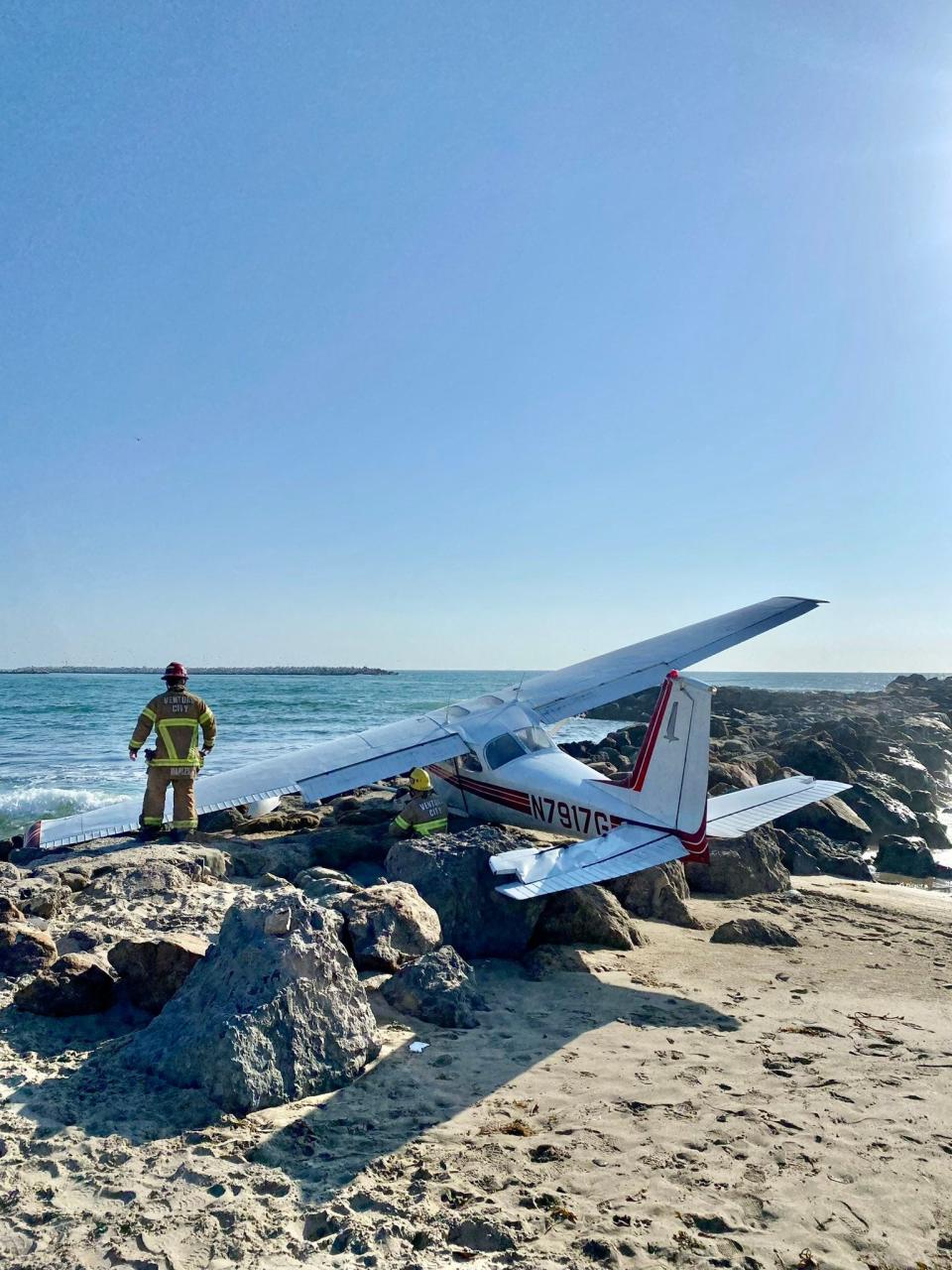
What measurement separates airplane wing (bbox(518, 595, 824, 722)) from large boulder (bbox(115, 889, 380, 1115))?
7462mm

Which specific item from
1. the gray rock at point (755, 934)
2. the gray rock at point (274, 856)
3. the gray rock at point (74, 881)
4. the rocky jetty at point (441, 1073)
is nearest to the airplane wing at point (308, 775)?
the gray rock at point (274, 856)

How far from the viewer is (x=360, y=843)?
31.9ft

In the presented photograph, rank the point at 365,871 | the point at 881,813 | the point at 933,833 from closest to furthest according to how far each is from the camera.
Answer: the point at 365,871, the point at 881,813, the point at 933,833

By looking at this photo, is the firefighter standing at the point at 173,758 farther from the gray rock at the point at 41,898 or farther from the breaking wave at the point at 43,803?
the breaking wave at the point at 43,803

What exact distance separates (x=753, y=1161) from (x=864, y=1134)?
79 cm

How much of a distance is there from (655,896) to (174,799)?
6124mm

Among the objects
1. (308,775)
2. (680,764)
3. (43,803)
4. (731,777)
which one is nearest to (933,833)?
(731,777)

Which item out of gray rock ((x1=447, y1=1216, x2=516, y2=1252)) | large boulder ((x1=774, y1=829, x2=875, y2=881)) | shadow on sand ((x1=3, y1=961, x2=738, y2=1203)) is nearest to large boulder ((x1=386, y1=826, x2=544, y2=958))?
shadow on sand ((x1=3, y1=961, x2=738, y2=1203))

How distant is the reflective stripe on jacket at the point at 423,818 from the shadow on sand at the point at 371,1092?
4052 mm

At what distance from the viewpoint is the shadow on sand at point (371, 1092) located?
3885 mm

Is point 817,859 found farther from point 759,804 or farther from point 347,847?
point 347,847

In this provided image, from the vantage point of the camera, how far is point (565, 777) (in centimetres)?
952

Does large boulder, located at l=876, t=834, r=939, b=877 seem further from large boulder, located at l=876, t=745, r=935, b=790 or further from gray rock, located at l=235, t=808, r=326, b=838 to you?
gray rock, located at l=235, t=808, r=326, b=838

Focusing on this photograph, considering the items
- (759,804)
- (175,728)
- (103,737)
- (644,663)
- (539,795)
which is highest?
(644,663)
